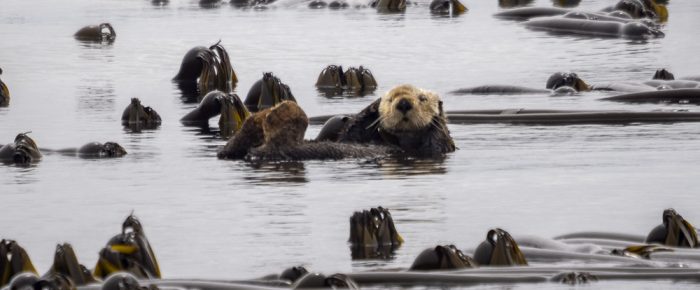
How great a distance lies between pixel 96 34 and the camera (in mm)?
29422

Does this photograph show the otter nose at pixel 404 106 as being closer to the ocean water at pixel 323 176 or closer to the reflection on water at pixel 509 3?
the ocean water at pixel 323 176

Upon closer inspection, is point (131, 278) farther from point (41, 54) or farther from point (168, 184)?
point (41, 54)

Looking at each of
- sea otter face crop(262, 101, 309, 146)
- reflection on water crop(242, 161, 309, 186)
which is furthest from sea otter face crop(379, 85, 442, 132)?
reflection on water crop(242, 161, 309, 186)

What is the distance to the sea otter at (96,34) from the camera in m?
29.1

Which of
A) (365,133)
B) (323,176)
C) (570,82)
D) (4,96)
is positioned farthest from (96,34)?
(323,176)

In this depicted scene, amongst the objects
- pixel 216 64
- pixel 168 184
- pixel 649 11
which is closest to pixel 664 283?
pixel 168 184

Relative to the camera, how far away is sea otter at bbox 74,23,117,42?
95.5 feet

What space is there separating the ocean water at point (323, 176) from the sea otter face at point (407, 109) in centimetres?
30

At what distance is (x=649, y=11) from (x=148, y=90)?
1358 centimetres

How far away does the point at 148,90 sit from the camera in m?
20.4

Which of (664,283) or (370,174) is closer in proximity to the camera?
(664,283)

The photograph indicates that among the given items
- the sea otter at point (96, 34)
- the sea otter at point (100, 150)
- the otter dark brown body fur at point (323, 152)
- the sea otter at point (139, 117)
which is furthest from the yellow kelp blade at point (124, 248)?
the sea otter at point (96, 34)

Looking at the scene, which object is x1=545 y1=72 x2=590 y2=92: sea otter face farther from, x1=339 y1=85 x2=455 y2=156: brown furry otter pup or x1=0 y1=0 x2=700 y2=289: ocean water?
x1=339 y1=85 x2=455 y2=156: brown furry otter pup

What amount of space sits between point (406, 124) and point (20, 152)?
3069 mm
